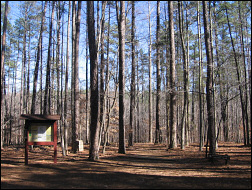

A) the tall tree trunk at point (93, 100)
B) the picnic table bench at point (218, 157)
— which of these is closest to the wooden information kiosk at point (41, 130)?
the tall tree trunk at point (93, 100)

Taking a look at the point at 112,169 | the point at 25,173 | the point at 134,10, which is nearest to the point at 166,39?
the point at 134,10

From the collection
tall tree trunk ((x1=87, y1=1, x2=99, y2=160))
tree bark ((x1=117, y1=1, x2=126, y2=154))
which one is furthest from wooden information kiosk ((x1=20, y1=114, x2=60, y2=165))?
tree bark ((x1=117, y1=1, x2=126, y2=154))

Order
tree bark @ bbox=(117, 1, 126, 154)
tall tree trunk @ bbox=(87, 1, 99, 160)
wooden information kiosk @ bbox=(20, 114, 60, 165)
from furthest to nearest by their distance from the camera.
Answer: tree bark @ bbox=(117, 1, 126, 154) < tall tree trunk @ bbox=(87, 1, 99, 160) < wooden information kiosk @ bbox=(20, 114, 60, 165)

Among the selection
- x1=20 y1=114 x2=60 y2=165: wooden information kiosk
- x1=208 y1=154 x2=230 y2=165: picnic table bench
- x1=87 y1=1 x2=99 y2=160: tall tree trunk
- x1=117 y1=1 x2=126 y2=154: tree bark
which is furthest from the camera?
x1=117 y1=1 x2=126 y2=154: tree bark

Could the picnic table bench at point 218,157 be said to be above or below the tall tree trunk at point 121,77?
below

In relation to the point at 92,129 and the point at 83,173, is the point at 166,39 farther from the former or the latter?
the point at 83,173

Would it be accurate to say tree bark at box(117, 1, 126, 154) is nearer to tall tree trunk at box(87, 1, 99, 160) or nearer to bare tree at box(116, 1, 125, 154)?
bare tree at box(116, 1, 125, 154)

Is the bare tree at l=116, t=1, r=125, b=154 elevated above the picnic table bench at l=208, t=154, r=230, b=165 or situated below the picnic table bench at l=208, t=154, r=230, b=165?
above

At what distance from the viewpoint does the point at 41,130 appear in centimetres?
962

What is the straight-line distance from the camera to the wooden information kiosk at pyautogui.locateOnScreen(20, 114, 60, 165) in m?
9.42

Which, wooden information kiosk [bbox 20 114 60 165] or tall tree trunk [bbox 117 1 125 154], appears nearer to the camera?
wooden information kiosk [bbox 20 114 60 165]

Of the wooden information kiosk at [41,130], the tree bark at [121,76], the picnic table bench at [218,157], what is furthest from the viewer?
the tree bark at [121,76]

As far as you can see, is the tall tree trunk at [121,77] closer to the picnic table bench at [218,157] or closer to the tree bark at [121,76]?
the tree bark at [121,76]

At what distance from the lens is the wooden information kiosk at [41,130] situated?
942 cm
